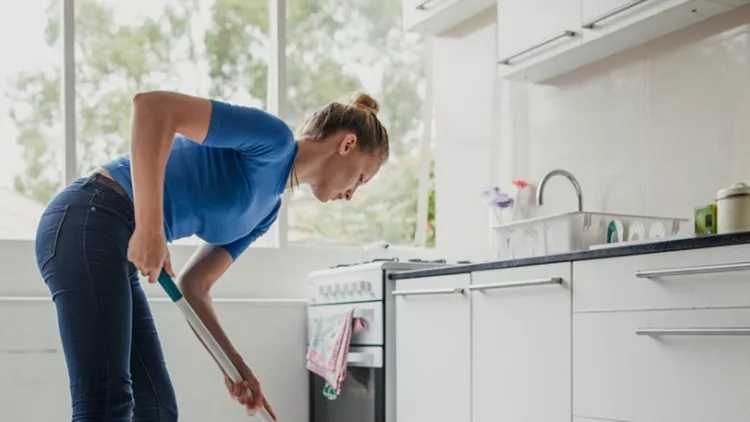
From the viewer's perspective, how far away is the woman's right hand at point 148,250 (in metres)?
1.54

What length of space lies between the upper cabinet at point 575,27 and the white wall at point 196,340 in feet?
3.99

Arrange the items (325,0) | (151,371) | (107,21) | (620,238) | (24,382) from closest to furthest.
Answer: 1. (151,371)
2. (620,238)
3. (24,382)
4. (107,21)
5. (325,0)

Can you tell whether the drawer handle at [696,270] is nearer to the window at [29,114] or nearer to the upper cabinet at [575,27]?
the upper cabinet at [575,27]

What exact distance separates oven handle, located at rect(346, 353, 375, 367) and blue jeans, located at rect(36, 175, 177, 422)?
151 centimetres

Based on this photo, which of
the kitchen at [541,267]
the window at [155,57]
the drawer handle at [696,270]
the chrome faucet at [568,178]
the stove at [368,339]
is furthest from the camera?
the window at [155,57]

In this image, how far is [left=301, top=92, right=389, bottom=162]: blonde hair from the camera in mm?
1908

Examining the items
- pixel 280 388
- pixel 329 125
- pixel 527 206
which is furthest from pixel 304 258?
→ pixel 329 125

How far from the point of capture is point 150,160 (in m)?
1.54

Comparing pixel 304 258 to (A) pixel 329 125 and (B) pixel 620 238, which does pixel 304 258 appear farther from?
(A) pixel 329 125

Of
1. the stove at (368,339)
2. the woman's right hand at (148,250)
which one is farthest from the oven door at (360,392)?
the woman's right hand at (148,250)

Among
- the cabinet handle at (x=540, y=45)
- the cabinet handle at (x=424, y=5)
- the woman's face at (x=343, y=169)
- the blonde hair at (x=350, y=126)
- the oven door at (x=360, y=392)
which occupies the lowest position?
the oven door at (x=360, y=392)

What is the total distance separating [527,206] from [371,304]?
0.67 metres

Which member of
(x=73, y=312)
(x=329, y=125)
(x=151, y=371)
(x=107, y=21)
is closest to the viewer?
(x=73, y=312)

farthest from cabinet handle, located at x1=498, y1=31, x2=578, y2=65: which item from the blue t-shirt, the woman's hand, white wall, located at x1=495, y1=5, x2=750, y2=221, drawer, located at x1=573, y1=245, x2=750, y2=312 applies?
the woman's hand
